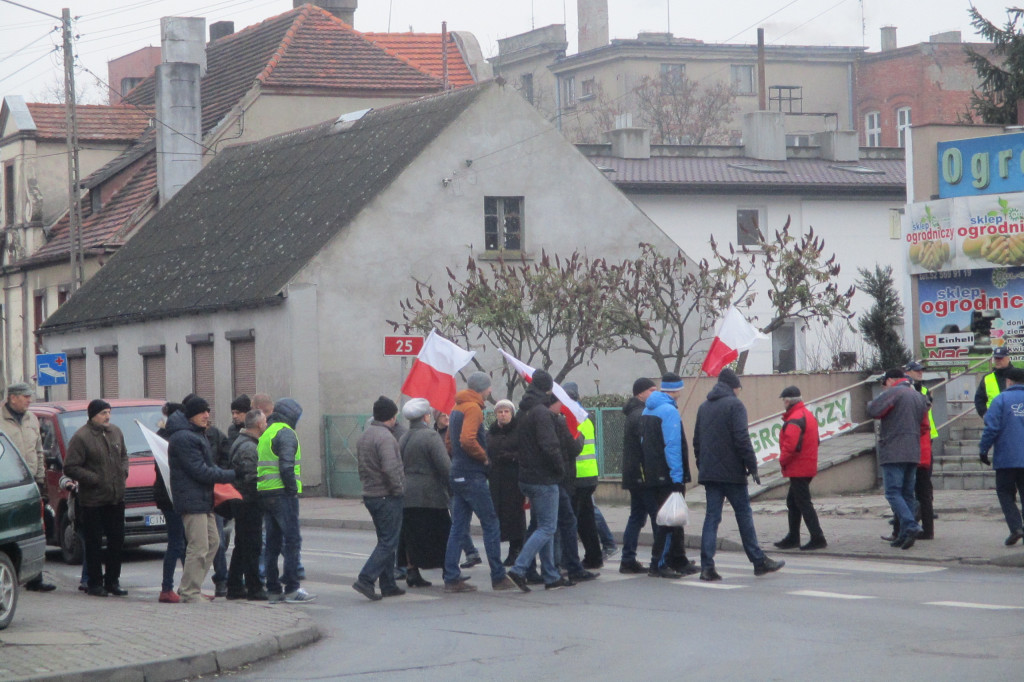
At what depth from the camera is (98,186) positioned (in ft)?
145

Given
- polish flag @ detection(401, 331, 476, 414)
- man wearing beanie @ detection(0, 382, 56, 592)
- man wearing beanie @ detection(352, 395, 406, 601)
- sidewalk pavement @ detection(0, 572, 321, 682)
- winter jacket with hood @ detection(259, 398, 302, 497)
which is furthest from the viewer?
polish flag @ detection(401, 331, 476, 414)

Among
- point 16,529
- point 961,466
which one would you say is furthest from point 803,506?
point 16,529

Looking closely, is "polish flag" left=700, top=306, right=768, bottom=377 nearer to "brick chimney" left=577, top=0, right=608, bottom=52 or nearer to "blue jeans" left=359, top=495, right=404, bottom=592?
"blue jeans" left=359, top=495, right=404, bottom=592

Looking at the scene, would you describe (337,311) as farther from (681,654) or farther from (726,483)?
(681,654)

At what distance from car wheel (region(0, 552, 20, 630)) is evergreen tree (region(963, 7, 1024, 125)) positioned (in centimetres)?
2614

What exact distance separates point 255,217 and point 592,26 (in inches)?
2295

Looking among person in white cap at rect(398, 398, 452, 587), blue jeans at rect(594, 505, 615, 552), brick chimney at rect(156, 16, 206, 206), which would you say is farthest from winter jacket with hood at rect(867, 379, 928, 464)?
brick chimney at rect(156, 16, 206, 206)

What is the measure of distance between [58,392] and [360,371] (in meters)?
15.2

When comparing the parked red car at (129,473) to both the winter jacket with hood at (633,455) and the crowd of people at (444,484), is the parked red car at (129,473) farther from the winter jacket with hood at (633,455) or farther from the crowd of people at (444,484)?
the winter jacket with hood at (633,455)

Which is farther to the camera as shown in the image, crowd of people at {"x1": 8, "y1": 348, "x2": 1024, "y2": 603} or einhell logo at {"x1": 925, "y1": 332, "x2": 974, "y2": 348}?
einhell logo at {"x1": 925, "y1": 332, "x2": 974, "y2": 348}

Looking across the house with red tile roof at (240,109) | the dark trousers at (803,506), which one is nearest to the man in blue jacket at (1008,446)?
the dark trousers at (803,506)

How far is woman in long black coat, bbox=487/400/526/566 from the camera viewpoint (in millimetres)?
14109

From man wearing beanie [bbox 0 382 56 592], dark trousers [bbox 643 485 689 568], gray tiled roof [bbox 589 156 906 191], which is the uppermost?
gray tiled roof [bbox 589 156 906 191]

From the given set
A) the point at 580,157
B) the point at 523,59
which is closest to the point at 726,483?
the point at 580,157
